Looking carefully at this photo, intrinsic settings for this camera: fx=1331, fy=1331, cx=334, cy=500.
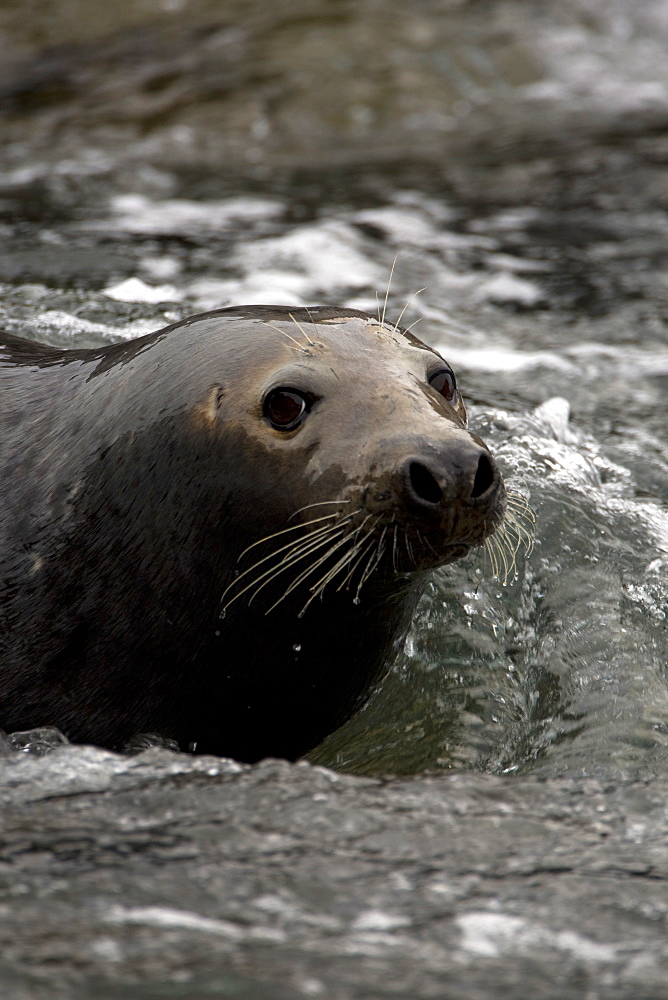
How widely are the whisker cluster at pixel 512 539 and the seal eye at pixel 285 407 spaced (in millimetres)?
601

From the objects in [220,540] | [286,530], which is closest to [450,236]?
[220,540]

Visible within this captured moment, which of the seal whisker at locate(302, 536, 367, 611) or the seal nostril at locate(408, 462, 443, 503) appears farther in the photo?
the seal whisker at locate(302, 536, 367, 611)

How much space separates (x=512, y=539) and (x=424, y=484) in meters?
1.82

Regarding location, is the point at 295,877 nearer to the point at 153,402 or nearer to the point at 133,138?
the point at 153,402

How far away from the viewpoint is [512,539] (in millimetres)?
4918

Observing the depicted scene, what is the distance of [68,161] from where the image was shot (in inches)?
398

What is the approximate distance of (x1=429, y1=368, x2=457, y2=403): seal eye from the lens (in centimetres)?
376

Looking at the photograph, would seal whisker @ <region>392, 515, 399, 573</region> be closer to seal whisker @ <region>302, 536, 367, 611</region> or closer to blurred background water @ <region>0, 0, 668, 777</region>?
seal whisker @ <region>302, 536, 367, 611</region>

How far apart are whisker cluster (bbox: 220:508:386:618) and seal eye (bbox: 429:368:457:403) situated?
0.60 meters

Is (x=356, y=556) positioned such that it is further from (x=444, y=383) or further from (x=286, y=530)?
(x=444, y=383)

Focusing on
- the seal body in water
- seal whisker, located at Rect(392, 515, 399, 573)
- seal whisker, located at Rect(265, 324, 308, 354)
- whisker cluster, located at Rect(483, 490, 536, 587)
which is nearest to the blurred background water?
whisker cluster, located at Rect(483, 490, 536, 587)

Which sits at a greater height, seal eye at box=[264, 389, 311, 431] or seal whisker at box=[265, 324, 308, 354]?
seal whisker at box=[265, 324, 308, 354]

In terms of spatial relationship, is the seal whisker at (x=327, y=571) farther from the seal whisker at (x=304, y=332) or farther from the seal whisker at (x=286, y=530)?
the seal whisker at (x=304, y=332)

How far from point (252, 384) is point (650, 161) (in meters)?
7.59
